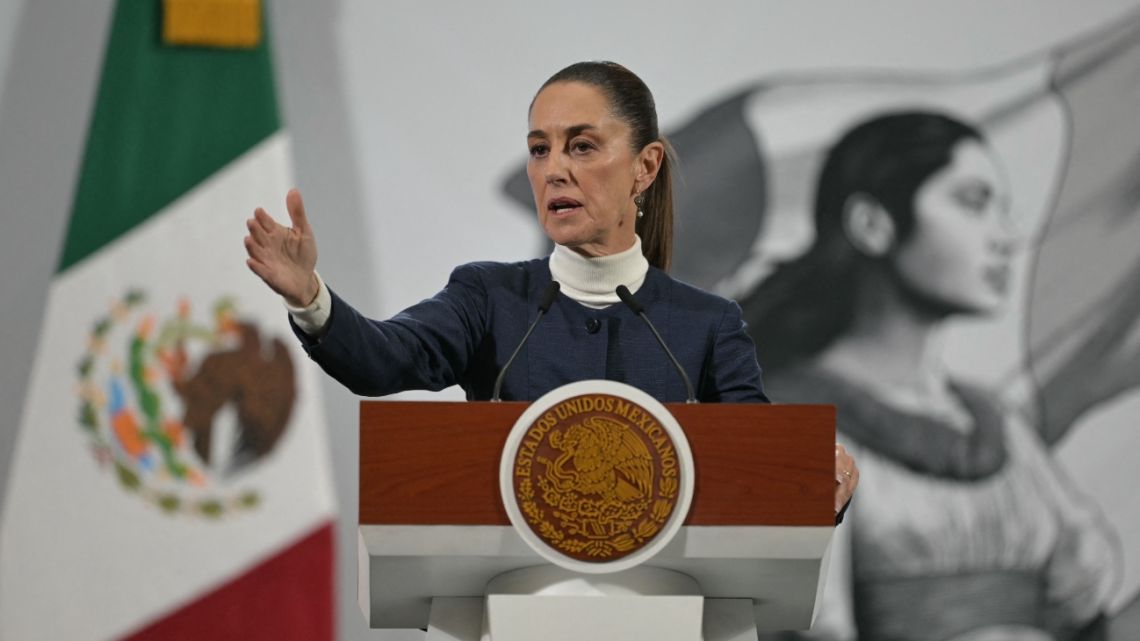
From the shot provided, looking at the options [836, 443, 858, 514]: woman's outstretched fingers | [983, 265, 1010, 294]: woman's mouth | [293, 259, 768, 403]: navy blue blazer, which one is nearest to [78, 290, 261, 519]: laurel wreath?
[293, 259, 768, 403]: navy blue blazer

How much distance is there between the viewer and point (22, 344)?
12.0 feet

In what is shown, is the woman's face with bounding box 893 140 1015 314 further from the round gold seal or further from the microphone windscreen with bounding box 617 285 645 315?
the round gold seal

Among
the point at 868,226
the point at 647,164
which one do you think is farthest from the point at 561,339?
the point at 868,226

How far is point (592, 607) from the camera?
165 cm

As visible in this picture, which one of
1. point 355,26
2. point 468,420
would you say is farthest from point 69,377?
point 468,420

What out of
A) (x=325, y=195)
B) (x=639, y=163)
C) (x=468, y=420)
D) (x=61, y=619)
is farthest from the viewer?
(x=325, y=195)

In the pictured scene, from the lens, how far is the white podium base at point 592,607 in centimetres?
165

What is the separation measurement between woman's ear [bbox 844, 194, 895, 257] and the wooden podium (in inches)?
96.9

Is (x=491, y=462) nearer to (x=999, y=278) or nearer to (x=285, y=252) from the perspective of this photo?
(x=285, y=252)

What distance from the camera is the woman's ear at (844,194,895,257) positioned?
4.04 metres

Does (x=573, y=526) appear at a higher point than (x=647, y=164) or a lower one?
lower

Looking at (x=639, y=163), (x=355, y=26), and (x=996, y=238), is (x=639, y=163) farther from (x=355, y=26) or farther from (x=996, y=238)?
(x=996, y=238)

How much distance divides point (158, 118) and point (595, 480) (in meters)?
2.53

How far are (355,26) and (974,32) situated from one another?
1.82 m
